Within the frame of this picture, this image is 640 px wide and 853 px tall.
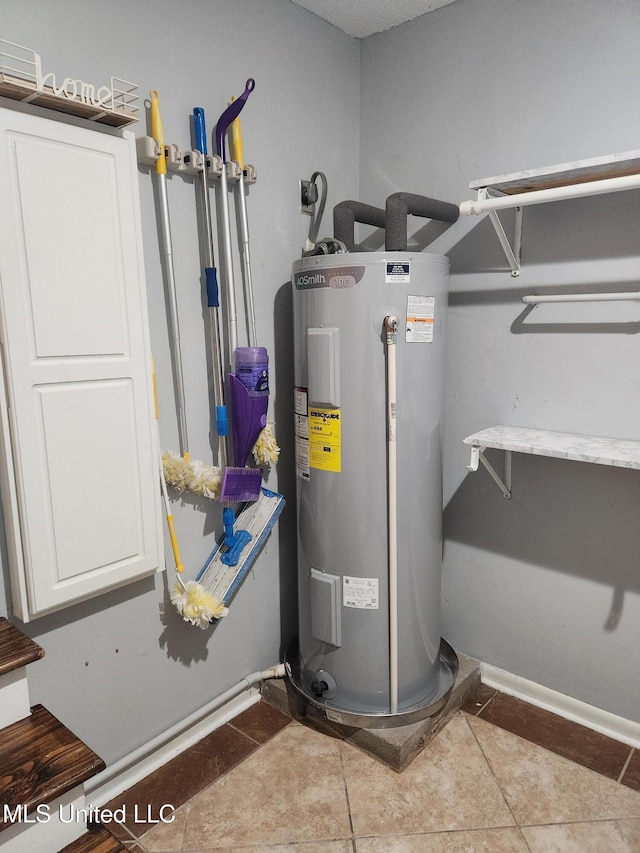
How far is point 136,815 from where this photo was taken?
63.1 inches

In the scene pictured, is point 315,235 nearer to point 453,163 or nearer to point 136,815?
point 453,163

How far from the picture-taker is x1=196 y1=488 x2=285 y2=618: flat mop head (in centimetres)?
185

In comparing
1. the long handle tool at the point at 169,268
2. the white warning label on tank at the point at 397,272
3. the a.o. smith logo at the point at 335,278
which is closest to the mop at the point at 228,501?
the long handle tool at the point at 169,268

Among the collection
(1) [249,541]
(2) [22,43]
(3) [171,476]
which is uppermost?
(2) [22,43]

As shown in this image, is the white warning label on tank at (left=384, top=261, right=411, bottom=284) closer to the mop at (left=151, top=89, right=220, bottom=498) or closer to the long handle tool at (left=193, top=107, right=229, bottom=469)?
the long handle tool at (left=193, top=107, right=229, bottom=469)

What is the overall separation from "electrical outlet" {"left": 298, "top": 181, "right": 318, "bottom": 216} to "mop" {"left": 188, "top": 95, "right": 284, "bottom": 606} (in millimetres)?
402

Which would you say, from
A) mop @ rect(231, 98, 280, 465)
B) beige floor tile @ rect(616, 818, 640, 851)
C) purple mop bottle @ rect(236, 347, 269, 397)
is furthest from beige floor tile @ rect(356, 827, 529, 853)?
purple mop bottle @ rect(236, 347, 269, 397)

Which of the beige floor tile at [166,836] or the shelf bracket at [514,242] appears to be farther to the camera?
the shelf bracket at [514,242]

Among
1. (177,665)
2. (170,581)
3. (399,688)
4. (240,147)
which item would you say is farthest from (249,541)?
(240,147)

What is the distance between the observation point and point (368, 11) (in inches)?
79.6

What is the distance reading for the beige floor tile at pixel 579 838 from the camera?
149 centimetres

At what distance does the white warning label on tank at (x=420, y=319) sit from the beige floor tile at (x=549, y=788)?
1311mm

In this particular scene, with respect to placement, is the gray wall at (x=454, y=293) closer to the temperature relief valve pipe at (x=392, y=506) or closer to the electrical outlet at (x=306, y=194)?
the electrical outlet at (x=306, y=194)

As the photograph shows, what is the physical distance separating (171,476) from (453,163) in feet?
4.73
